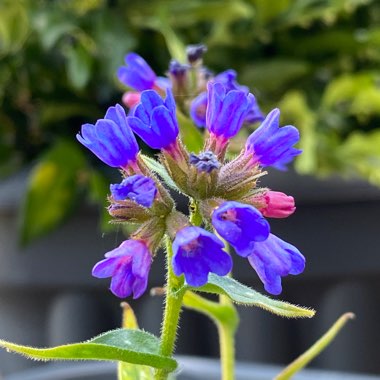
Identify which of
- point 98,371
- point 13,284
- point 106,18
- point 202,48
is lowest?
point 98,371

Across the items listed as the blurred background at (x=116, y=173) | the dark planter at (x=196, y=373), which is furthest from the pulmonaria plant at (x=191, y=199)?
the blurred background at (x=116, y=173)

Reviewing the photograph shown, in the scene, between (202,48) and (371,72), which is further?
(371,72)

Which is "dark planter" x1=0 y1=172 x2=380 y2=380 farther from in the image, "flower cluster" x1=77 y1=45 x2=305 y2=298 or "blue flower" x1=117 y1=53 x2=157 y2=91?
"flower cluster" x1=77 y1=45 x2=305 y2=298

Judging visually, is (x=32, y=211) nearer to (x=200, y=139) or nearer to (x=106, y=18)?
(x=106, y=18)

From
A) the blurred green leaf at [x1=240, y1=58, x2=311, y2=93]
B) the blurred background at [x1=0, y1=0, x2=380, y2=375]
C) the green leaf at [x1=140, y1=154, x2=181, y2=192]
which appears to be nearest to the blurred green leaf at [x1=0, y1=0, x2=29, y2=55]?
the blurred background at [x1=0, y1=0, x2=380, y2=375]

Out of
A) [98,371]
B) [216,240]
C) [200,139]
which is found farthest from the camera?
[98,371]

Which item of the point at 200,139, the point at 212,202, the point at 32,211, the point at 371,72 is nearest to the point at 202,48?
the point at 200,139

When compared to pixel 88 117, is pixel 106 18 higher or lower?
higher

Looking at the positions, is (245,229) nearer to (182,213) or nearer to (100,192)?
(182,213)

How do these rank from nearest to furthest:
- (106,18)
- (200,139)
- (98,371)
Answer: (200,139) < (98,371) < (106,18)
